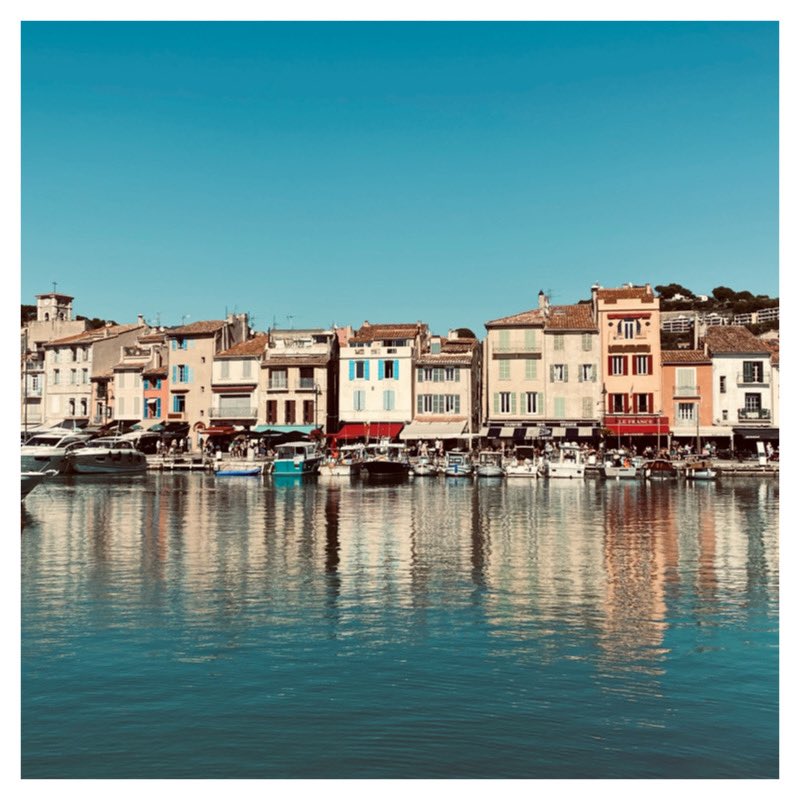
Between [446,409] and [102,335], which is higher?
[102,335]

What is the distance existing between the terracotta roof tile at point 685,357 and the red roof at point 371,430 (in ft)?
44.1

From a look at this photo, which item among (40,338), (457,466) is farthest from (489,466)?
(40,338)

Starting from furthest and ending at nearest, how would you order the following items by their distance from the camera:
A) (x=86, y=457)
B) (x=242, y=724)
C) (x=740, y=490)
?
(x=86, y=457), (x=740, y=490), (x=242, y=724)

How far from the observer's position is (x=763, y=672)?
11.1 metres

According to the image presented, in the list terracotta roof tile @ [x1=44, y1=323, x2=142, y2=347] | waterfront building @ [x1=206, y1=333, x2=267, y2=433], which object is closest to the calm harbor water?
waterfront building @ [x1=206, y1=333, x2=267, y2=433]

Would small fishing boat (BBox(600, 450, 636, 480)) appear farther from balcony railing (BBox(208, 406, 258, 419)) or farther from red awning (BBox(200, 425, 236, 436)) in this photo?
red awning (BBox(200, 425, 236, 436))

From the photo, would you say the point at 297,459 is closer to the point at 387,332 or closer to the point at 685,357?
the point at 387,332

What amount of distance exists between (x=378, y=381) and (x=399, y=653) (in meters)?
40.7

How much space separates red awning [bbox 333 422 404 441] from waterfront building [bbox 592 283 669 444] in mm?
10380

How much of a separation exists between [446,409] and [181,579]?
3532 cm

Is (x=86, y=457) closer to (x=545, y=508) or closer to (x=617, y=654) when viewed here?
(x=545, y=508)

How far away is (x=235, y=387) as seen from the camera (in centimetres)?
5456
